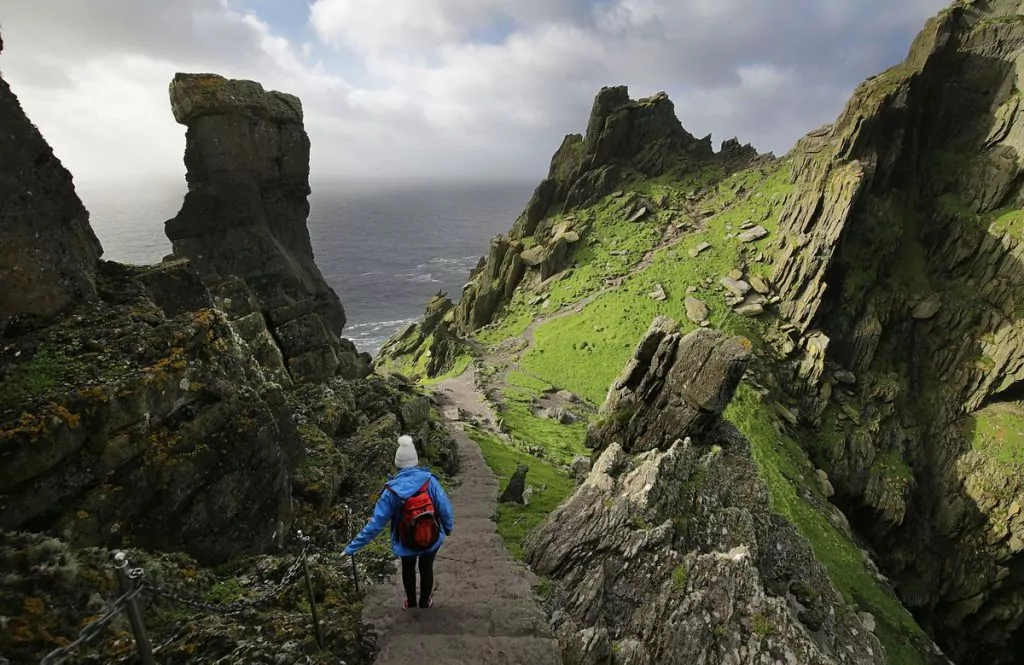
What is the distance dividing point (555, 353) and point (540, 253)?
21.8m

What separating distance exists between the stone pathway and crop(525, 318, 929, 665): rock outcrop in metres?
0.71

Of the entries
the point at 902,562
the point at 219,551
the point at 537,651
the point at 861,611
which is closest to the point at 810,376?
the point at 902,562

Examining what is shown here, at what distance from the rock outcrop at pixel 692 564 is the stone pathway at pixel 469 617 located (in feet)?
2.32

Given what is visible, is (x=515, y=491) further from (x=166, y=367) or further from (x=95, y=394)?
(x=95, y=394)

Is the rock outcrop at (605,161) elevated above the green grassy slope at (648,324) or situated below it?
above

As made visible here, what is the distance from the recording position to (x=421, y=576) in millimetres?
9797

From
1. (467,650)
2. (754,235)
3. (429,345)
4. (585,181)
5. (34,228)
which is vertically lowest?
(429,345)

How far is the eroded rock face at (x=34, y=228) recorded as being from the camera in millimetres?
9406

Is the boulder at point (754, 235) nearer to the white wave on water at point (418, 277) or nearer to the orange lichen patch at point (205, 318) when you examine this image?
the orange lichen patch at point (205, 318)

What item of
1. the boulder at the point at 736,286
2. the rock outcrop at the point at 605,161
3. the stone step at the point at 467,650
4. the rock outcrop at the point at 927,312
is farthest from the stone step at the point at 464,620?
the rock outcrop at the point at 605,161

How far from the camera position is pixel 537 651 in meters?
9.95

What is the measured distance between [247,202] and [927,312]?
6368 cm

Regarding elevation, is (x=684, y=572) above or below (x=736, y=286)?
below

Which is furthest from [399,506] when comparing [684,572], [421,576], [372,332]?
[372,332]
